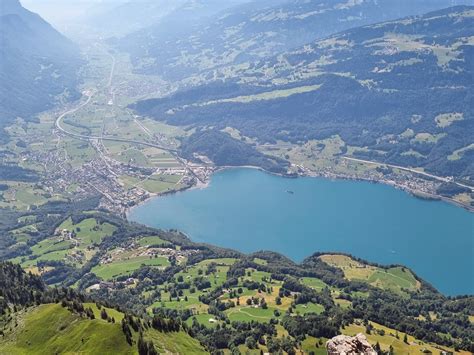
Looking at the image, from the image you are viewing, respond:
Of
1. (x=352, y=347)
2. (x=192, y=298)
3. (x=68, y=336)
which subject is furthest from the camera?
(x=192, y=298)

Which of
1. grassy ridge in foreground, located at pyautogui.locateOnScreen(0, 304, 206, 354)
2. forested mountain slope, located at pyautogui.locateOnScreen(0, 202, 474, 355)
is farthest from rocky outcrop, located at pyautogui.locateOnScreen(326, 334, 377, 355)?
forested mountain slope, located at pyautogui.locateOnScreen(0, 202, 474, 355)

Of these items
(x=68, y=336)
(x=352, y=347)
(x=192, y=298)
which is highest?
(x=352, y=347)

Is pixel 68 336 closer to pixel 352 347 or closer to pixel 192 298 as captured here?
pixel 352 347

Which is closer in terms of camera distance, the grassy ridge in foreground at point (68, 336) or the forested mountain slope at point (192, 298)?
the grassy ridge in foreground at point (68, 336)

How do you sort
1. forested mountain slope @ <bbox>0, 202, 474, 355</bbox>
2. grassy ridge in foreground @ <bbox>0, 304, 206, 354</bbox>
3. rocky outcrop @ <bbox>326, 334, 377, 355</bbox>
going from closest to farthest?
rocky outcrop @ <bbox>326, 334, 377, 355</bbox>, grassy ridge in foreground @ <bbox>0, 304, 206, 354</bbox>, forested mountain slope @ <bbox>0, 202, 474, 355</bbox>

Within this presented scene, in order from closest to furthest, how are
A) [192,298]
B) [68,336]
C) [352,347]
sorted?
[352,347] < [68,336] < [192,298]

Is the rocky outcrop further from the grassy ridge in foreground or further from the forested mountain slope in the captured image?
the forested mountain slope

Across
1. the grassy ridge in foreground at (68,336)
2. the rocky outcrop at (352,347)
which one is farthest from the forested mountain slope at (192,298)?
the rocky outcrop at (352,347)

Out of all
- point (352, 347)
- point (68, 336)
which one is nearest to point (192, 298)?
point (68, 336)

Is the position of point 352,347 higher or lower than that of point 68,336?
higher

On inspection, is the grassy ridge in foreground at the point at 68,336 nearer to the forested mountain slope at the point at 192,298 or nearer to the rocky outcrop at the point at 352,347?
the forested mountain slope at the point at 192,298

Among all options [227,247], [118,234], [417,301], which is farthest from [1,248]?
[417,301]
